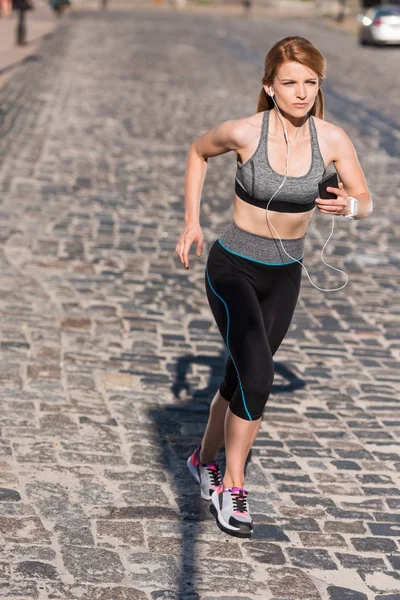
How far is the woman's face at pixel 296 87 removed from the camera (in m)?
4.50

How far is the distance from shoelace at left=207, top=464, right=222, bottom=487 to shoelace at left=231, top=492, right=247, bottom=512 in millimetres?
325

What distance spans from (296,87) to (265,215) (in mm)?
520

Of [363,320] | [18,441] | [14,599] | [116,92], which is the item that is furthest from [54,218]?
[116,92]

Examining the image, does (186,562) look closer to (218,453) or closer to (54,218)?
(218,453)

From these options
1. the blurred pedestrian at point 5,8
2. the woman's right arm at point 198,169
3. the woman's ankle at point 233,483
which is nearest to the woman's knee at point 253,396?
the woman's ankle at point 233,483

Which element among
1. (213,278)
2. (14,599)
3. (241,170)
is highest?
(241,170)

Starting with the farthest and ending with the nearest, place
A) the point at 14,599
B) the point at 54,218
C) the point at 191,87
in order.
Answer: the point at 191,87 < the point at 54,218 < the point at 14,599

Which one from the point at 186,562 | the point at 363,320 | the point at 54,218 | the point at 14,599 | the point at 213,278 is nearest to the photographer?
the point at 14,599

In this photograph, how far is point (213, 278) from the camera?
189 inches

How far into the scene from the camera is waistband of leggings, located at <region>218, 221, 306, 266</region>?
4730mm

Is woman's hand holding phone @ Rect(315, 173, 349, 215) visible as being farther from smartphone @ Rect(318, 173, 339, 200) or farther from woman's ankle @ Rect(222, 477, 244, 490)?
woman's ankle @ Rect(222, 477, 244, 490)

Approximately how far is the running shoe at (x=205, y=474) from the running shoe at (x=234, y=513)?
0.23 metres

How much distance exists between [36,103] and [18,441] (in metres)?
13.5

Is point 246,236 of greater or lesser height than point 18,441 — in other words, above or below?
above
